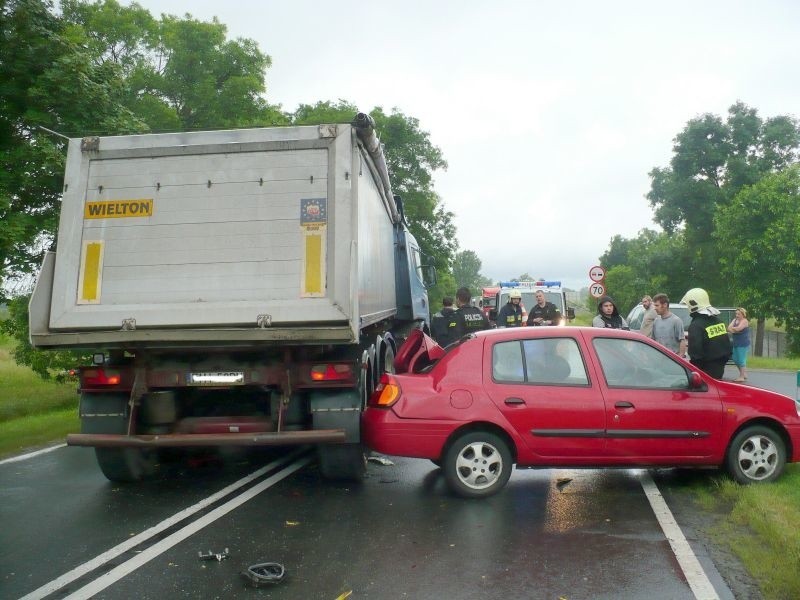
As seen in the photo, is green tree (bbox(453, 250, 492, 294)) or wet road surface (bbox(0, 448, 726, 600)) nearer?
wet road surface (bbox(0, 448, 726, 600))

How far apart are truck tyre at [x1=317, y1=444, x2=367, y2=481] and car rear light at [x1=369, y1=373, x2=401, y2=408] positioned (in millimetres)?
580

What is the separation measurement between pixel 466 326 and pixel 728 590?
8.01m

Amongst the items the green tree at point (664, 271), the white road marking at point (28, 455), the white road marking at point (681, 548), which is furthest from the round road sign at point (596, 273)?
the green tree at point (664, 271)

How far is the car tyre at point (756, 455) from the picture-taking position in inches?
281

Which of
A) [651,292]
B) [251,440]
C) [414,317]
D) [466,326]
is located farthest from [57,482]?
[651,292]

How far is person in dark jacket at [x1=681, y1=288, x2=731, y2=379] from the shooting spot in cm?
906

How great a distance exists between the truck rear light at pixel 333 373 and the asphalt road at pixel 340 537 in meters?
1.04

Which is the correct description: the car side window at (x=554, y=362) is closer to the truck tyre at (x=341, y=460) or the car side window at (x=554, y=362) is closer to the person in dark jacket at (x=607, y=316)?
the truck tyre at (x=341, y=460)

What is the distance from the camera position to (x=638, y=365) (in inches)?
282

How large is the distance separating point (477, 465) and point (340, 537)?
1.50 m

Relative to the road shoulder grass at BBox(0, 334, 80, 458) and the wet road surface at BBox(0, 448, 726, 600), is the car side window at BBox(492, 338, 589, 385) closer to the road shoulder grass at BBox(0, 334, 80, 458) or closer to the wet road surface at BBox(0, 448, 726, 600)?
the wet road surface at BBox(0, 448, 726, 600)

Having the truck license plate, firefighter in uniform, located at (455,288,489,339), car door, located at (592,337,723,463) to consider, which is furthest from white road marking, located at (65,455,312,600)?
Result: firefighter in uniform, located at (455,288,489,339)

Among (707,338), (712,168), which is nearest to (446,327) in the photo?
(707,338)

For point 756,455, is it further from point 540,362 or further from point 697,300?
point 697,300
